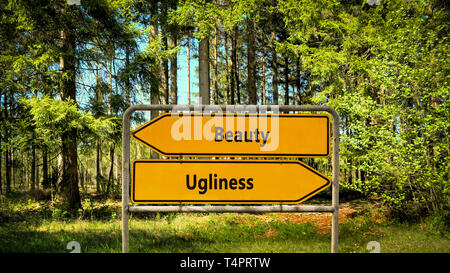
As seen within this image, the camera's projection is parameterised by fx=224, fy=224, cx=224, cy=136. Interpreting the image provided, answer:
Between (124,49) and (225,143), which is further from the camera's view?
(124,49)

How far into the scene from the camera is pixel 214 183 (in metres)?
2.13

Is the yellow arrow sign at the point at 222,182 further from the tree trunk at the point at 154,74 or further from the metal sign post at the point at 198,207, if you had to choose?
the tree trunk at the point at 154,74

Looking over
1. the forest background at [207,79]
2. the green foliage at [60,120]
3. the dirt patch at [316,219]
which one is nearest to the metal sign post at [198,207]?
the forest background at [207,79]

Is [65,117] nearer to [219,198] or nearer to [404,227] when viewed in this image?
[219,198]

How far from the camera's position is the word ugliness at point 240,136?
2164mm

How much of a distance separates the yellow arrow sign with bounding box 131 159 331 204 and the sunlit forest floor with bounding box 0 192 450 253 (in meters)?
2.45

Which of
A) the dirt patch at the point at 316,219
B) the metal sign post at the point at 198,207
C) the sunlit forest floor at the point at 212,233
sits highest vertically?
the metal sign post at the point at 198,207

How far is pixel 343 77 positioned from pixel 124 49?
8.40 metres

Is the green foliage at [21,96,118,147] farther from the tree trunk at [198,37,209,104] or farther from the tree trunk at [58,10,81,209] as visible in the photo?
the tree trunk at [198,37,209,104]

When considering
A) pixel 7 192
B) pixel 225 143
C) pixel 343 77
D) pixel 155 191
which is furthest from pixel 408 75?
pixel 7 192

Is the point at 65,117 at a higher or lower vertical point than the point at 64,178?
higher

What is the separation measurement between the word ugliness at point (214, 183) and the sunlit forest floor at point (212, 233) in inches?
100

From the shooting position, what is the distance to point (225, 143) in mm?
2168

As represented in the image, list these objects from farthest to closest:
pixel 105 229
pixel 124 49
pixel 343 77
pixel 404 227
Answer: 1. pixel 343 77
2. pixel 124 49
3. pixel 404 227
4. pixel 105 229
